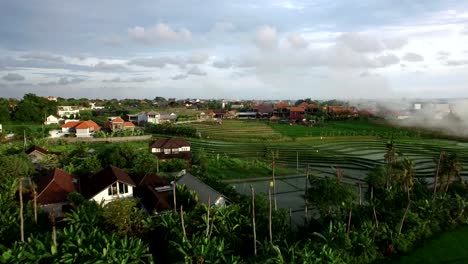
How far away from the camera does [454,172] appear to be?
22.3 m

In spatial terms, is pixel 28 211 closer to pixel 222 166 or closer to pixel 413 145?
pixel 222 166

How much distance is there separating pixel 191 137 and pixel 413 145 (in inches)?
1276

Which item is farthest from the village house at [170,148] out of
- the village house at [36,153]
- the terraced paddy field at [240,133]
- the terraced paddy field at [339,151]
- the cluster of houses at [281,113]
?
the cluster of houses at [281,113]

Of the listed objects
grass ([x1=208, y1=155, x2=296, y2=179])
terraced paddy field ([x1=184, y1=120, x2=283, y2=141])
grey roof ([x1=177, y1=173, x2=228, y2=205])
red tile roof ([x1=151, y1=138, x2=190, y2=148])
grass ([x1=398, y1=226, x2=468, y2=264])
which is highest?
red tile roof ([x1=151, y1=138, x2=190, y2=148])

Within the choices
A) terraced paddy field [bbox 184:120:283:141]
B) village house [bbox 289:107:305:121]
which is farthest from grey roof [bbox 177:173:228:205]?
village house [bbox 289:107:305:121]

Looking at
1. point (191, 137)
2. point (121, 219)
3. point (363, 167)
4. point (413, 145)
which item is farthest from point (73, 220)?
point (413, 145)

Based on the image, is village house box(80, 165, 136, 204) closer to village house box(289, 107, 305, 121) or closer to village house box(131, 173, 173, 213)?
village house box(131, 173, 173, 213)

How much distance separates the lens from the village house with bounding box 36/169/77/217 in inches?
792

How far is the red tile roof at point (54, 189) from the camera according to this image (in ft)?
66.8

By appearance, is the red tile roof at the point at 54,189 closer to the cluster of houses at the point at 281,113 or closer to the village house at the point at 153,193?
the village house at the point at 153,193

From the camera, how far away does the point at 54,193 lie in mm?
20875

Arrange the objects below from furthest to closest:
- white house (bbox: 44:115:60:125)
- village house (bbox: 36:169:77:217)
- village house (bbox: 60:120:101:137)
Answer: white house (bbox: 44:115:60:125) → village house (bbox: 60:120:101:137) → village house (bbox: 36:169:77:217)

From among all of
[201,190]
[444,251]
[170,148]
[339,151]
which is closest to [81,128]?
[170,148]

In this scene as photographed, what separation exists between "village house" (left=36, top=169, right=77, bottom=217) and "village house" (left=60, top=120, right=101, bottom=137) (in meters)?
35.5
